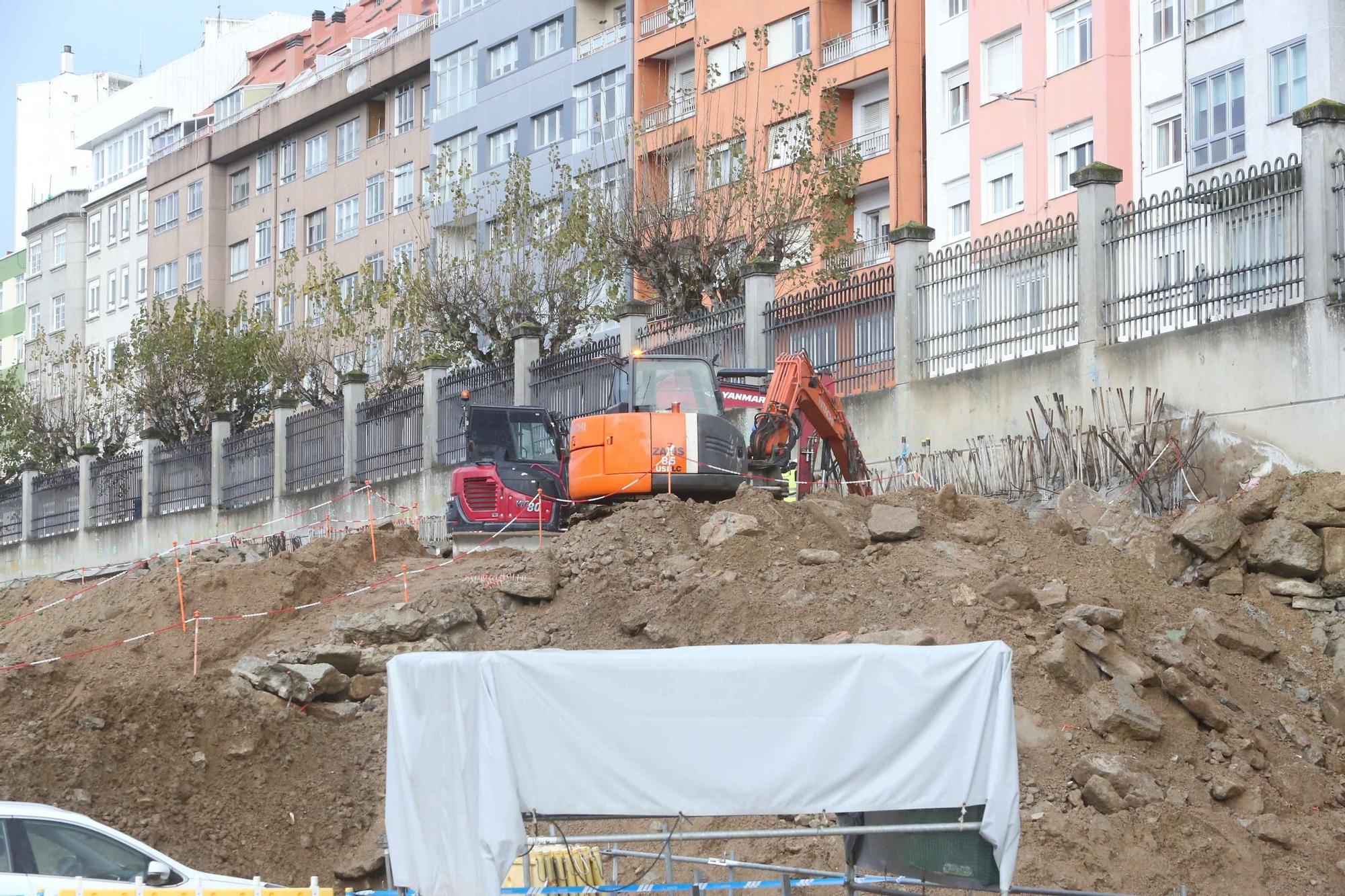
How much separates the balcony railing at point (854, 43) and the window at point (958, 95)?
254 cm

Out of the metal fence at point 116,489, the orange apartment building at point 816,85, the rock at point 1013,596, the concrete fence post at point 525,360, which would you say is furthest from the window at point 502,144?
the rock at point 1013,596

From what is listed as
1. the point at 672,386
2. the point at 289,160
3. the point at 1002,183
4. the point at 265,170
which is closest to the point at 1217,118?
the point at 1002,183

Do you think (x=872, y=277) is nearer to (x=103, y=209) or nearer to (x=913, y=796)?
(x=913, y=796)

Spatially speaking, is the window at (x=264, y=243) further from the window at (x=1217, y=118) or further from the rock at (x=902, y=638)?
the rock at (x=902, y=638)

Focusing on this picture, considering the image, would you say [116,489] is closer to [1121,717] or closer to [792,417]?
[792,417]

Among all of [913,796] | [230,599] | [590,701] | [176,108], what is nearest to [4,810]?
[590,701]

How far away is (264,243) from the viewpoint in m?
64.9

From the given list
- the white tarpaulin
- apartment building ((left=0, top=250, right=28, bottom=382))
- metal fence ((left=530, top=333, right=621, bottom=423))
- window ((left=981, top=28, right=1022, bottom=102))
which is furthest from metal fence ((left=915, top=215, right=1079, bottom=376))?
apartment building ((left=0, top=250, right=28, bottom=382))

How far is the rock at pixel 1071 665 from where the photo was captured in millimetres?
16266

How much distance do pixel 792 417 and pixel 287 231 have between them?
146 ft

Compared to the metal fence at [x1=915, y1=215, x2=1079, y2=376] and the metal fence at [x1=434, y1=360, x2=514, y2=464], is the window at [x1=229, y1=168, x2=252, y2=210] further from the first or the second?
the metal fence at [x1=915, y1=215, x2=1079, y2=376]

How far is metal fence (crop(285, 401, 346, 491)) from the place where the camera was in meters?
38.9

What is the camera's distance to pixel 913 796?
10.9 meters

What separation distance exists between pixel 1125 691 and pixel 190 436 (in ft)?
122
